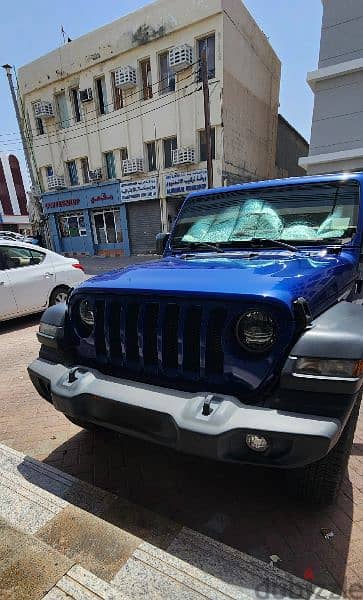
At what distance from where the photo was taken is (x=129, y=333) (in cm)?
206

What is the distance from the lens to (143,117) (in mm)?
16688

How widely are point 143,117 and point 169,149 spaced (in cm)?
206

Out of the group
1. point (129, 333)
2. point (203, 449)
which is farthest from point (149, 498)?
point (129, 333)

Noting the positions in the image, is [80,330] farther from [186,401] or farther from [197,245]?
[197,245]

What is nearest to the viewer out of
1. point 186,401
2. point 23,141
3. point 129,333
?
point 186,401

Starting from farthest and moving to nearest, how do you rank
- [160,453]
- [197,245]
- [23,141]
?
[23,141], [197,245], [160,453]

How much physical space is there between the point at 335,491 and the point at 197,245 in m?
2.11

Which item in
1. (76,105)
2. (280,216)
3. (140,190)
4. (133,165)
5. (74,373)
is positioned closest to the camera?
(74,373)

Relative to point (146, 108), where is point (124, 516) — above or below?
below

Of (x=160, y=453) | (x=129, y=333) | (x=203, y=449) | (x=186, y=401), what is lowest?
(x=160, y=453)

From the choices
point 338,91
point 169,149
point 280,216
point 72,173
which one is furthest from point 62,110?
point 280,216

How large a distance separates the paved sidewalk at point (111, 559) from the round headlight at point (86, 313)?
1.12 m

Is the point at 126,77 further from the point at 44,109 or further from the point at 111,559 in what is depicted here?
the point at 111,559

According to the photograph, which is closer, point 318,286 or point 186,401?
point 186,401
